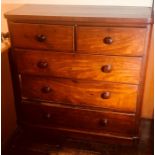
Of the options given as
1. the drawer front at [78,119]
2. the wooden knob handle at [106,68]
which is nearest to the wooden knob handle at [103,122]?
the drawer front at [78,119]

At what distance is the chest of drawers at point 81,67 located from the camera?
1.33 metres

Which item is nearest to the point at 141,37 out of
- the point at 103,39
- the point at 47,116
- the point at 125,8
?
the point at 103,39

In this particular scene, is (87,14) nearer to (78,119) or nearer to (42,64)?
(42,64)

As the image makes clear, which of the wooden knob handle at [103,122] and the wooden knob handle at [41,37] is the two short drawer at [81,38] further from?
the wooden knob handle at [103,122]

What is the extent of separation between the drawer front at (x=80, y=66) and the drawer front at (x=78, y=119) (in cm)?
27

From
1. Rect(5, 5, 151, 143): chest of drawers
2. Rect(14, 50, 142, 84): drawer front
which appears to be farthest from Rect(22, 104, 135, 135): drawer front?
Rect(14, 50, 142, 84): drawer front

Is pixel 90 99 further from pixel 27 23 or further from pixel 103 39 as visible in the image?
pixel 27 23

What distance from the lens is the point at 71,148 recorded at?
1.78 meters

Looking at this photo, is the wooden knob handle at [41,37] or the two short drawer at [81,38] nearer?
the two short drawer at [81,38]

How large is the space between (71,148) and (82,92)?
507mm

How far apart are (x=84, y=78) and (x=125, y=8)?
54 centimetres

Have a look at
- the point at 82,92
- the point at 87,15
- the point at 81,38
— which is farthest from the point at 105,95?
the point at 87,15

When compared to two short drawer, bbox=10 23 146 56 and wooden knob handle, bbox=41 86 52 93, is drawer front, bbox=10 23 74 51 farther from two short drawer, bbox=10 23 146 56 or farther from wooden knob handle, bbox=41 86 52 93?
wooden knob handle, bbox=41 86 52 93

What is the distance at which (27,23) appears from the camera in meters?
1.41
